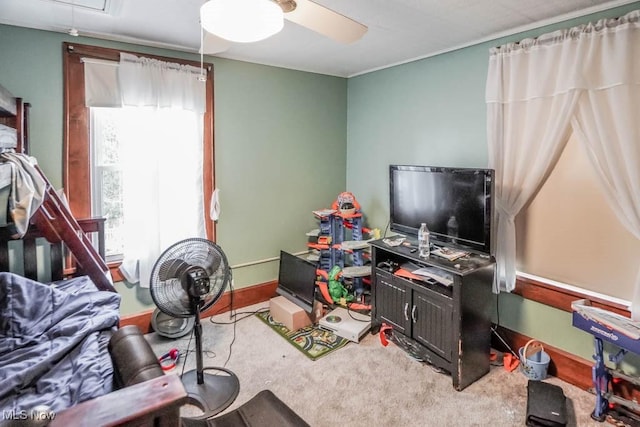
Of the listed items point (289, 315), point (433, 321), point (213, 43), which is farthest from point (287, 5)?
point (289, 315)

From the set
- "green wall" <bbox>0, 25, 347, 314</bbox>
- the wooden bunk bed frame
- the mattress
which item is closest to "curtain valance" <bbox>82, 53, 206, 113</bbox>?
"green wall" <bbox>0, 25, 347, 314</bbox>

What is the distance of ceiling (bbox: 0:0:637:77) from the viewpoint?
2.04 meters

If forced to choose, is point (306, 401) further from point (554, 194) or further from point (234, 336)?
point (554, 194)

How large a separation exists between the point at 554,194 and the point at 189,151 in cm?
274

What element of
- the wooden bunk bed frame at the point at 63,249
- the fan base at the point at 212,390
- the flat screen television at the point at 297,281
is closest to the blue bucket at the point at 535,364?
the flat screen television at the point at 297,281

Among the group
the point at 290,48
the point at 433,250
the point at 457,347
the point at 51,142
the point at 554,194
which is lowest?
the point at 457,347

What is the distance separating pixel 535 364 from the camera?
2332mm

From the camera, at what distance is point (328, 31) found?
5.64 ft

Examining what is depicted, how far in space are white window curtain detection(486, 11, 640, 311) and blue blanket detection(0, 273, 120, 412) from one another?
249 cm

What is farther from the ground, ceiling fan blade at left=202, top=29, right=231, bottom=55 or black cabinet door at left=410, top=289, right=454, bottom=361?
ceiling fan blade at left=202, top=29, right=231, bottom=55

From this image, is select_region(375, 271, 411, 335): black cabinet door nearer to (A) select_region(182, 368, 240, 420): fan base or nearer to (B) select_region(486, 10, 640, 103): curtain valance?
(A) select_region(182, 368, 240, 420): fan base

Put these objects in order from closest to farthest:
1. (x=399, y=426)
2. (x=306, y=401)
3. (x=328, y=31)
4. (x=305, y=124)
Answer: (x=328, y=31) < (x=399, y=426) < (x=306, y=401) < (x=305, y=124)

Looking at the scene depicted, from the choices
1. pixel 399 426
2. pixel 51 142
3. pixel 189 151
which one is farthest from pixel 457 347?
pixel 51 142

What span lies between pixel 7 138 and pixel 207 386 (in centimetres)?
180
